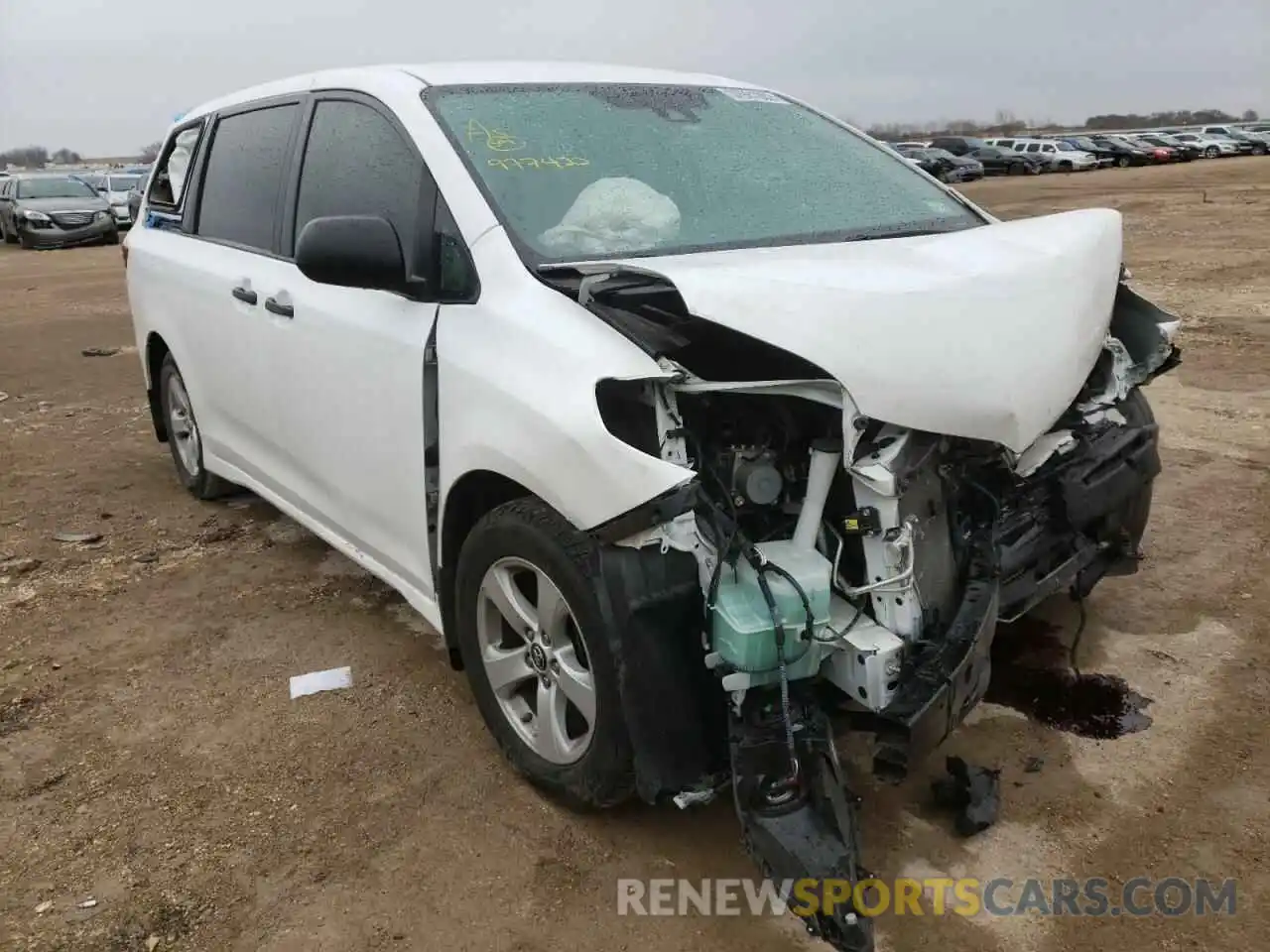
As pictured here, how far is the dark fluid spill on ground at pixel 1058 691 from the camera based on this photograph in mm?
3150

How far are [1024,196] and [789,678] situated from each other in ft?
90.4

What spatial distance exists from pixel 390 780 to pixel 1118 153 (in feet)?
154

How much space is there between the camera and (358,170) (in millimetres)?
3346

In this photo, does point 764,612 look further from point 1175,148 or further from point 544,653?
point 1175,148

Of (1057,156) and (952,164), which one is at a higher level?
(1057,156)

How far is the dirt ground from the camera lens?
2.47 meters

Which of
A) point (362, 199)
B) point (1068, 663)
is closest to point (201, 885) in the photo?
point (362, 199)

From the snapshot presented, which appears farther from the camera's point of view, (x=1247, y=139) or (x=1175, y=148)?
(x=1247, y=139)

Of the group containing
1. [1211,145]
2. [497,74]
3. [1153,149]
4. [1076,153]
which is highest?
[497,74]

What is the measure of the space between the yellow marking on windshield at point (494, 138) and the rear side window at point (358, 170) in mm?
178

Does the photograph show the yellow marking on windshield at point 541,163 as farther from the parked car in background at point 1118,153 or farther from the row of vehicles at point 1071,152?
the parked car in background at point 1118,153

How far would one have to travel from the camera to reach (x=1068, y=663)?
11.5 feet

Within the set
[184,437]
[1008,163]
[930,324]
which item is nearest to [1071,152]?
[1008,163]

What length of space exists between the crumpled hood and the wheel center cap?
967 millimetres
